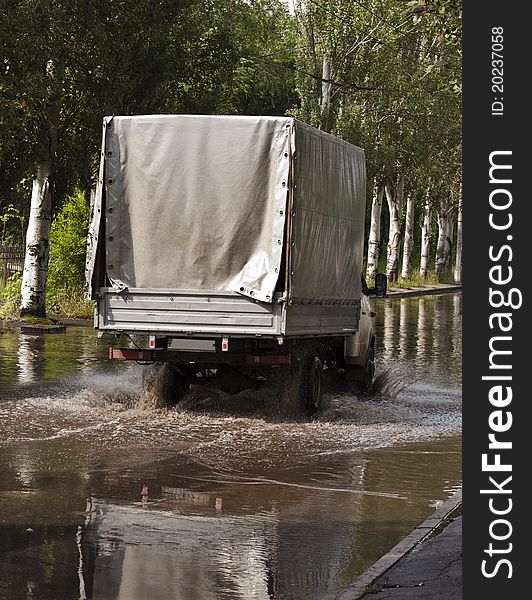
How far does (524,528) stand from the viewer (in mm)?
4574

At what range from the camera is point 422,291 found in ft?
192

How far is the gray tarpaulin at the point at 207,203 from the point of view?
14078mm

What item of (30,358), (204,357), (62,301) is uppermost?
(62,301)

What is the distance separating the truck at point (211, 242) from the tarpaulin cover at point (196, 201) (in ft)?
0.04

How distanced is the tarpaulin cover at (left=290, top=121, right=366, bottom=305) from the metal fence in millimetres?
19859

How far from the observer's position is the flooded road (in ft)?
24.7

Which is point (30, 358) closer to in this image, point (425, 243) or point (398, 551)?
point (398, 551)

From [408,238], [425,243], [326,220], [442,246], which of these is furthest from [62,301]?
[442,246]

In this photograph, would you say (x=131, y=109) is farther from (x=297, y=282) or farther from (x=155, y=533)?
(x=155, y=533)

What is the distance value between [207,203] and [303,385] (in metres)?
2.38

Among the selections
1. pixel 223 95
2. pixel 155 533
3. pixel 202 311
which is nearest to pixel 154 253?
pixel 202 311

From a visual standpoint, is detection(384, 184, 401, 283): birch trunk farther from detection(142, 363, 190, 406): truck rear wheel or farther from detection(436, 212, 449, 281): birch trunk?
detection(142, 363, 190, 406): truck rear wheel

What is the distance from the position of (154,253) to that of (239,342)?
1389 mm

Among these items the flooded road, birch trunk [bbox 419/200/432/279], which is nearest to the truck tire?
the flooded road
